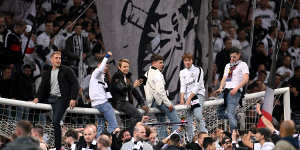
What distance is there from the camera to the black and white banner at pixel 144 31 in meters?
16.0

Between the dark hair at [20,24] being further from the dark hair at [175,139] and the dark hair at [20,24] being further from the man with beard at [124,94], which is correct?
the dark hair at [175,139]

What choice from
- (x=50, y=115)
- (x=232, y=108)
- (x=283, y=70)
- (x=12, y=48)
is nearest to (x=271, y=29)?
(x=283, y=70)

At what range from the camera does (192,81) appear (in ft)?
47.1

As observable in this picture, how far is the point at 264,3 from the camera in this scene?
21250 millimetres

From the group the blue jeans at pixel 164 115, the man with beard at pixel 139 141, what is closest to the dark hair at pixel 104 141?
the man with beard at pixel 139 141

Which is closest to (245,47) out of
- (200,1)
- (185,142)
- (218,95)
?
(200,1)

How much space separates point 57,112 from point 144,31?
374cm

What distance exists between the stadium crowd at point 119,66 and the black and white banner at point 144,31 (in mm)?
676

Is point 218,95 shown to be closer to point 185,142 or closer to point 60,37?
point 185,142

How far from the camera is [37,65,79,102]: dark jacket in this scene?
1325 centimetres

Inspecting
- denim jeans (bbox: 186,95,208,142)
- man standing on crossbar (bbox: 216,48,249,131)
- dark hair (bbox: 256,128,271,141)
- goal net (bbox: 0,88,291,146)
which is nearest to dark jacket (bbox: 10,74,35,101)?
goal net (bbox: 0,88,291,146)

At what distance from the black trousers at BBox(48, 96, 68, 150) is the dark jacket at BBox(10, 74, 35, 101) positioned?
5.44ft

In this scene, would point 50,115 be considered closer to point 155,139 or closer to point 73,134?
point 73,134

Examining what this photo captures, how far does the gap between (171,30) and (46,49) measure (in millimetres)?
2780
